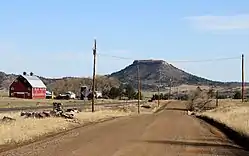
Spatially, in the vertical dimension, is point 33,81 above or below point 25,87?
above

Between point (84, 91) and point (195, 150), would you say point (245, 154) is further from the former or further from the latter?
point (84, 91)

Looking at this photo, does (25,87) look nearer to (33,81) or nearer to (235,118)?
(33,81)

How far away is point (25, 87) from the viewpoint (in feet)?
464

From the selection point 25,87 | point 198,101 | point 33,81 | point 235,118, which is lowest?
point 235,118

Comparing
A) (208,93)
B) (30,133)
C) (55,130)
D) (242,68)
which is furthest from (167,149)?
(208,93)

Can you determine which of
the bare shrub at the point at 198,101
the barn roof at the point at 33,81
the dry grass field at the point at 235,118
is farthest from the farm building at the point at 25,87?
the dry grass field at the point at 235,118

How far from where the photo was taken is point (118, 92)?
7239 inches

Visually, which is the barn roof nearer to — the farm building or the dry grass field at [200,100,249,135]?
the farm building

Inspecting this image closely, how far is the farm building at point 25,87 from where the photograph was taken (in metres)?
141

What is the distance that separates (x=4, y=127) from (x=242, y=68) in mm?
60927

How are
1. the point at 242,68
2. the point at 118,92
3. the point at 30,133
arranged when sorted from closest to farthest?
the point at 30,133, the point at 242,68, the point at 118,92

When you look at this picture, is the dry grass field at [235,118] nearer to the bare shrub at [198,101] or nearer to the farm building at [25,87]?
the bare shrub at [198,101]

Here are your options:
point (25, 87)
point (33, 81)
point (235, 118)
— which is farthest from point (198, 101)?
point (235, 118)

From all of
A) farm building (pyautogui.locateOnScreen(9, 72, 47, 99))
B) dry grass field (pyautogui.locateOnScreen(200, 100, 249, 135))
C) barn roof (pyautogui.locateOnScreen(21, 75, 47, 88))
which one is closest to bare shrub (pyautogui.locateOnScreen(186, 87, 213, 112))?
dry grass field (pyautogui.locateOnScreen(200, 100, 249, 135))
